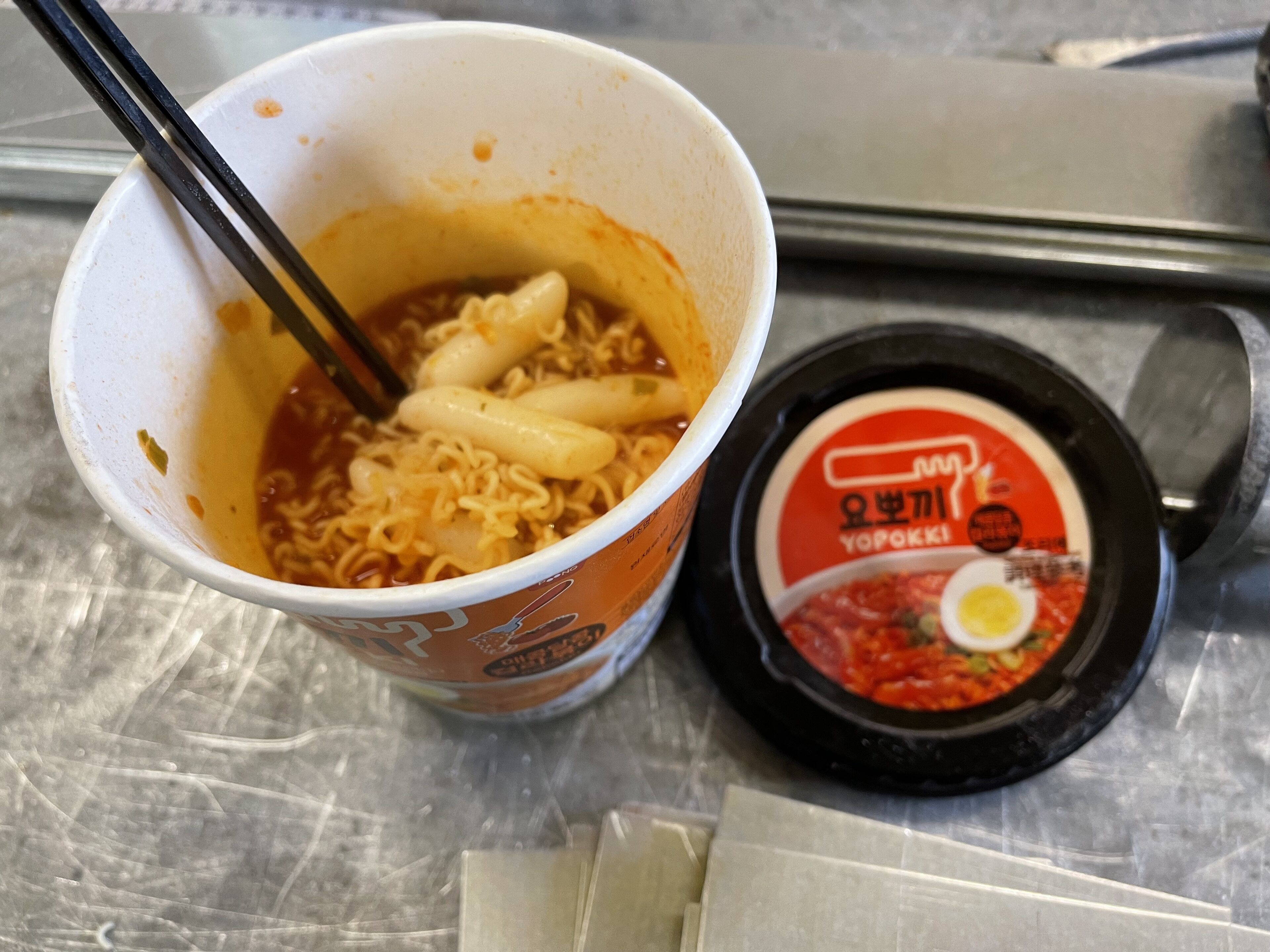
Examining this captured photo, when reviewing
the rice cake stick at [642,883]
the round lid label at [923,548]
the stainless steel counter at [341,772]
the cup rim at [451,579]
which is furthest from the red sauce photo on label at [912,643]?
the cup rim at [451,579]

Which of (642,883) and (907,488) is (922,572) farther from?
(642,883)

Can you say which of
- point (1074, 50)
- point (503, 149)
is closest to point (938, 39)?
point (1074, 50)

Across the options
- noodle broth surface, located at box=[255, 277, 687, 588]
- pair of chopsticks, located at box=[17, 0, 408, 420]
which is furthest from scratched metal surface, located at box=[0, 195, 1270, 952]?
pair of chopsticks, located at box=[17, 0, 408, 420]

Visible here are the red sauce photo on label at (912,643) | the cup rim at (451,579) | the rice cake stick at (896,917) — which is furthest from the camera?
the red sauce photo on label at (912,643)

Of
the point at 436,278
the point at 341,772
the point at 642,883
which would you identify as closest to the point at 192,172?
the point at 436,278

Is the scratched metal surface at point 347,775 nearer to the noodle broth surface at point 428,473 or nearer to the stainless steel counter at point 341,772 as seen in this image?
the stainless steel counter at point 341,772

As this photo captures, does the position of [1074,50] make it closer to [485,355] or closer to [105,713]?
[485,355]
